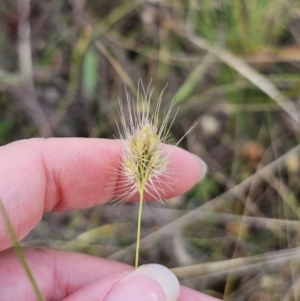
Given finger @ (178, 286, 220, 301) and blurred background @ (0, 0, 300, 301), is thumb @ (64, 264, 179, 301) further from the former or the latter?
Result: blurred background @ (0, 0, 300, 301)

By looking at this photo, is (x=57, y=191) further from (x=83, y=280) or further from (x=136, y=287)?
(x=136, y=287)

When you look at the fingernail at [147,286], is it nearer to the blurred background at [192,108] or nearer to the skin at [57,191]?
the skin at [57,191]

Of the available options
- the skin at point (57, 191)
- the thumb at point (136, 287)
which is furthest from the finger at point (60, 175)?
the thumb at point (136, 287)

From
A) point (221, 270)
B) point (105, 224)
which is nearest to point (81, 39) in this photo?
point (105, 224)

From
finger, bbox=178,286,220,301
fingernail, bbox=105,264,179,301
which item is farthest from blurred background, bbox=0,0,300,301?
fingernail, bbox=105,264,179,301

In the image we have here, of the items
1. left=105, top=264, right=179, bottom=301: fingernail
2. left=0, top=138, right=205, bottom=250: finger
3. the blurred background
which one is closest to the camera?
left=105, top=264, right=179, bottom=301: fingernail

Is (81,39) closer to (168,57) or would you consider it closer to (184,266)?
(168,57)

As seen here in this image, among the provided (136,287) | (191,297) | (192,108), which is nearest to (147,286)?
(136,287)
